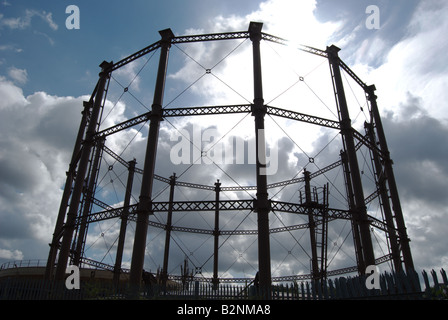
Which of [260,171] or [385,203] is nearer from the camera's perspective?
[260,171]

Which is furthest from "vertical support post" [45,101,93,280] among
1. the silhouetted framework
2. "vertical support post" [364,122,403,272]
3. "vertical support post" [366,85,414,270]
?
"vertical support post" [366,85,414,270]

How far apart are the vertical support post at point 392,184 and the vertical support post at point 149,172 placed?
11.7m

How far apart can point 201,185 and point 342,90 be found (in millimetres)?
13044

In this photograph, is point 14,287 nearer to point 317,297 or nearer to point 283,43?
point 317,297

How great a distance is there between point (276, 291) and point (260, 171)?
188 inches

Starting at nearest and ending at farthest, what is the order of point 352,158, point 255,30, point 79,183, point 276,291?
point 276,291 → point 352,158 → point 255,30 → point 79,183

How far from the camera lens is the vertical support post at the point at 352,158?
1323 centimetres

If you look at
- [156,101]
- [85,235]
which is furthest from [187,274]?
[156,101]

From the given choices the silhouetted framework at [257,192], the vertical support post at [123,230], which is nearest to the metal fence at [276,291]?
the silhouetted framework at [257,192]

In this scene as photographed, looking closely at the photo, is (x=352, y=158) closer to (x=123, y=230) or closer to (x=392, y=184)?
(x=392, y=184)

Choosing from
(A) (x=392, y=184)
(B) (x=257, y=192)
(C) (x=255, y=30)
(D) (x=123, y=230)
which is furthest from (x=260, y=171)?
(D) (x=123, y=230)

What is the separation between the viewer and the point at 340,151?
21.9 metres

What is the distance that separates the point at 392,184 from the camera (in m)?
17.5

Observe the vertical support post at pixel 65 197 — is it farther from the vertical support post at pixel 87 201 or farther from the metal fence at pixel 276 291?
the metal fence at pixel 276 291
